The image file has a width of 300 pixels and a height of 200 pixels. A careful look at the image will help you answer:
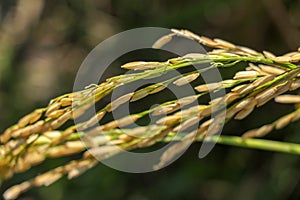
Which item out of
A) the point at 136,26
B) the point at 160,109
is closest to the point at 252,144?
the point at 160,109

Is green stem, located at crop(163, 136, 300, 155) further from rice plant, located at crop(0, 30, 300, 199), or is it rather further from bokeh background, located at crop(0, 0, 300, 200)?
bokeh background, located at crop(0, 0, 300, 200)

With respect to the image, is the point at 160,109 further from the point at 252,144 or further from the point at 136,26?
the point at 136,26

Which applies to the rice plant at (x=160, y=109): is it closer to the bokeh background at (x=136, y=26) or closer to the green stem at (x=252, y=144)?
the green stem at (x=252, y=144)

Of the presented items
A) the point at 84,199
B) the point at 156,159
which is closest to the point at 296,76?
the point at 156,159

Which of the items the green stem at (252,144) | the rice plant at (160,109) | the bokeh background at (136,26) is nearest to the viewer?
the rice plant at (160,109)

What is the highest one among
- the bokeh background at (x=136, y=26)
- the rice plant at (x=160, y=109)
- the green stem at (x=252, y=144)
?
the rice plant at (x=160, y=109)

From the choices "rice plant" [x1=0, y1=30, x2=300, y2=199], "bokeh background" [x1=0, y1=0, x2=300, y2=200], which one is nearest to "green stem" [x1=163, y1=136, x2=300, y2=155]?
"rice plant" [x1=0, y1=30, x2=300, y2=199]

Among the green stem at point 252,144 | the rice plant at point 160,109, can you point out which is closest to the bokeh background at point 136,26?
the green stem at point 252,144
